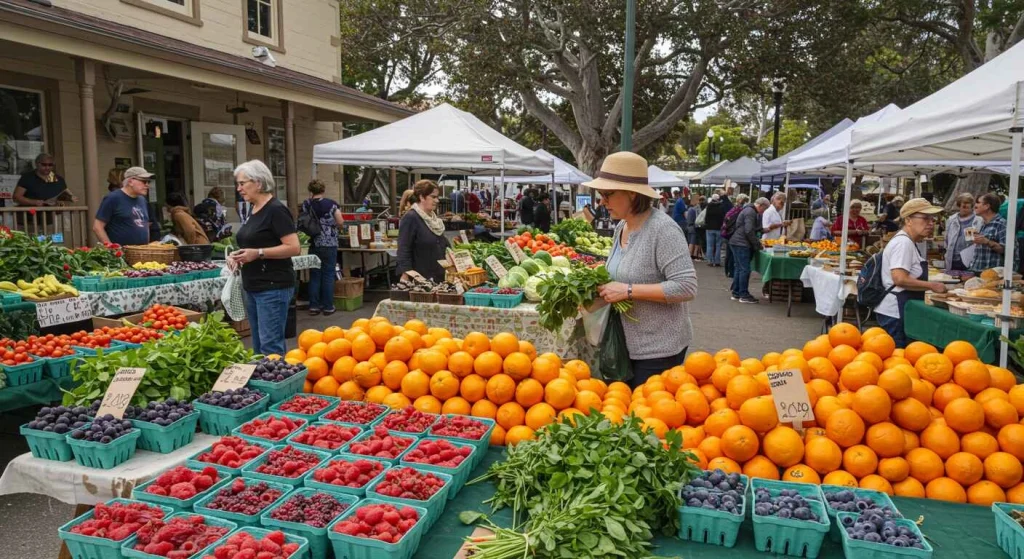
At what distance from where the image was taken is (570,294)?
3.76 m

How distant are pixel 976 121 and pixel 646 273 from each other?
9.46 ft

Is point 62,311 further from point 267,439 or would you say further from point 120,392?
point 267,439

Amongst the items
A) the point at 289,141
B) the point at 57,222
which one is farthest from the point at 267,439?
the point at 289,141

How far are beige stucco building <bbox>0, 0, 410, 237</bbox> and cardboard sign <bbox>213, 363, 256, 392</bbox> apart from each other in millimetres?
5909

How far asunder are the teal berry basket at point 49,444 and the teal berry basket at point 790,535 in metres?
2.61

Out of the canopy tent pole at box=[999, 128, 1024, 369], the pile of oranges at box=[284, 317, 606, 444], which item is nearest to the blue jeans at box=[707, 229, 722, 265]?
the canopy tent pole at box=[999, 128, 1024, 369]

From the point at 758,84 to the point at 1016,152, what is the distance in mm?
18463

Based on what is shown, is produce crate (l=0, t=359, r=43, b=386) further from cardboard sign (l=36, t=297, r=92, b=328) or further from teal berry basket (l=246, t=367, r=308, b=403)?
teal berry basket (l=246, t=367, r=308, b=403)

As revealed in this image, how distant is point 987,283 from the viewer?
618 centimetres

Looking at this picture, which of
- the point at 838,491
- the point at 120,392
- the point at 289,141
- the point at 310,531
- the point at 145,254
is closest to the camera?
the point at 310,531

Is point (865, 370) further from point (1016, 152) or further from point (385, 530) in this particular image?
point (1016, 152)

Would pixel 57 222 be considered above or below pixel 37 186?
below

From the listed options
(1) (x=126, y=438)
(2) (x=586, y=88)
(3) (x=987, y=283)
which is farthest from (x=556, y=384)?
(2) (x=586, y=88)

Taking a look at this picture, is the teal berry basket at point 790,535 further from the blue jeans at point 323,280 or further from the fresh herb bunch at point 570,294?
the blue jeans at point 323,280
